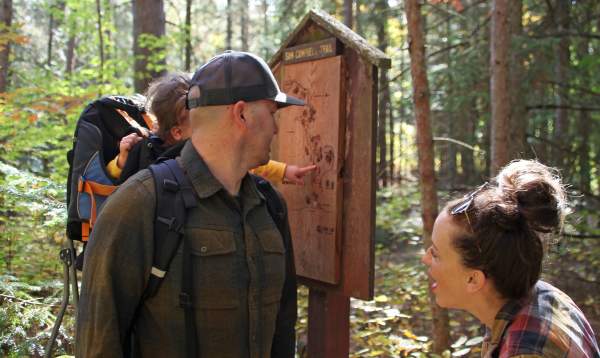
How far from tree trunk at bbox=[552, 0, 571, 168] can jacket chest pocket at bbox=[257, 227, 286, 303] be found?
24.7ft

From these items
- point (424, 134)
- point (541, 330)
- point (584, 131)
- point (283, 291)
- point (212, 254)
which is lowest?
point (283, 291)

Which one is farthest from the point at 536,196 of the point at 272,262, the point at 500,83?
the point at 500,83

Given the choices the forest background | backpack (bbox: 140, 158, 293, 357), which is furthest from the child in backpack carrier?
the forest background

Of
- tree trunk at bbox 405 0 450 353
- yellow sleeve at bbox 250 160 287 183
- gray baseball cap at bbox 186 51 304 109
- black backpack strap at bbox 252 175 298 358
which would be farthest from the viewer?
tree trunk at bbox 405 0 450 353

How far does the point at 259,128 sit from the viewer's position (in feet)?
7.75

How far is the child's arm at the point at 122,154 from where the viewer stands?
2664 millimetres

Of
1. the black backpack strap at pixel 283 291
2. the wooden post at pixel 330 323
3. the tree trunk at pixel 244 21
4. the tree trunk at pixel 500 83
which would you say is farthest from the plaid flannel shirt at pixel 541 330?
the tree trunk at pixel 244 21

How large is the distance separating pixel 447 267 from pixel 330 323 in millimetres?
1713

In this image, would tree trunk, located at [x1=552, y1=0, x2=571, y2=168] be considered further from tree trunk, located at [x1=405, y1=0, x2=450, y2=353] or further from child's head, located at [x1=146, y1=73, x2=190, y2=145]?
child's head, located at [x1=146, y1=73, x2=190, y2=145]

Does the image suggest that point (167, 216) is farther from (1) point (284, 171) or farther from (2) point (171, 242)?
(1) point (284, 171)

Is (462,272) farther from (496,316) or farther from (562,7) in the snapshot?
(562,7)

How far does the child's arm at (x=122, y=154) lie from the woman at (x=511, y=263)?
5.41 feet

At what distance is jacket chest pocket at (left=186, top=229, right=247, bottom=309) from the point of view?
212 centimetres

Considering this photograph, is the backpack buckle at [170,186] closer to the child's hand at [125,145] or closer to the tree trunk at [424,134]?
the child's hand at [125,145]
